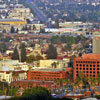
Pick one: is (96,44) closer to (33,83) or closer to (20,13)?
(33,83)

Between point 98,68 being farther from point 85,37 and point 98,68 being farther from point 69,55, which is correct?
point 85,37

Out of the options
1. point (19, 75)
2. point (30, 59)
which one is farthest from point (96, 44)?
point (19, 75)

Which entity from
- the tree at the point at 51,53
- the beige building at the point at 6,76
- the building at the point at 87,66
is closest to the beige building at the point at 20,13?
the tree at the point at 51,53

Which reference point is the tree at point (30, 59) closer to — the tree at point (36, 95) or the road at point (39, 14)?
the tree at point (36, 95)

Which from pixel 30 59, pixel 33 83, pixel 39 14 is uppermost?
pixel 33 83

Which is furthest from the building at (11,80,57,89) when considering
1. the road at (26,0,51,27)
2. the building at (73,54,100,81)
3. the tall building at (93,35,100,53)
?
the road at (26,0,51,27)

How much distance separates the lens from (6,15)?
12681 centimetres

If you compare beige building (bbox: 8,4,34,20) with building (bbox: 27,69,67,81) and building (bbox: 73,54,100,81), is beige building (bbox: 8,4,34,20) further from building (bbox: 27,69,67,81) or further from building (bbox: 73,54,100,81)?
building (bbox: 73,54,100,81)

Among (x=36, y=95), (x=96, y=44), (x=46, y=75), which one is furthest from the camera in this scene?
(x=96, y=44)

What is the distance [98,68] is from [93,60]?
65 cm

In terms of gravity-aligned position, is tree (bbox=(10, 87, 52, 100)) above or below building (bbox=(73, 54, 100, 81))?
above

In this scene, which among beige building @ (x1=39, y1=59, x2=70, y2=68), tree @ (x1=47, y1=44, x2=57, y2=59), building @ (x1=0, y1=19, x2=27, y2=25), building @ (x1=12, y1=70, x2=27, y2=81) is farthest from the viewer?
building @ (x1=0, y1=19, x2=27, y2=25)

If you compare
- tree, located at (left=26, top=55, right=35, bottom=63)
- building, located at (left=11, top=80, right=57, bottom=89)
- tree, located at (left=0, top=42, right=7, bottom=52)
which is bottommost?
tree, located at (left=0, top=42, right=7, bottom=52)

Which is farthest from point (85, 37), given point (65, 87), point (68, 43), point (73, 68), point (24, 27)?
point (65, 87)
